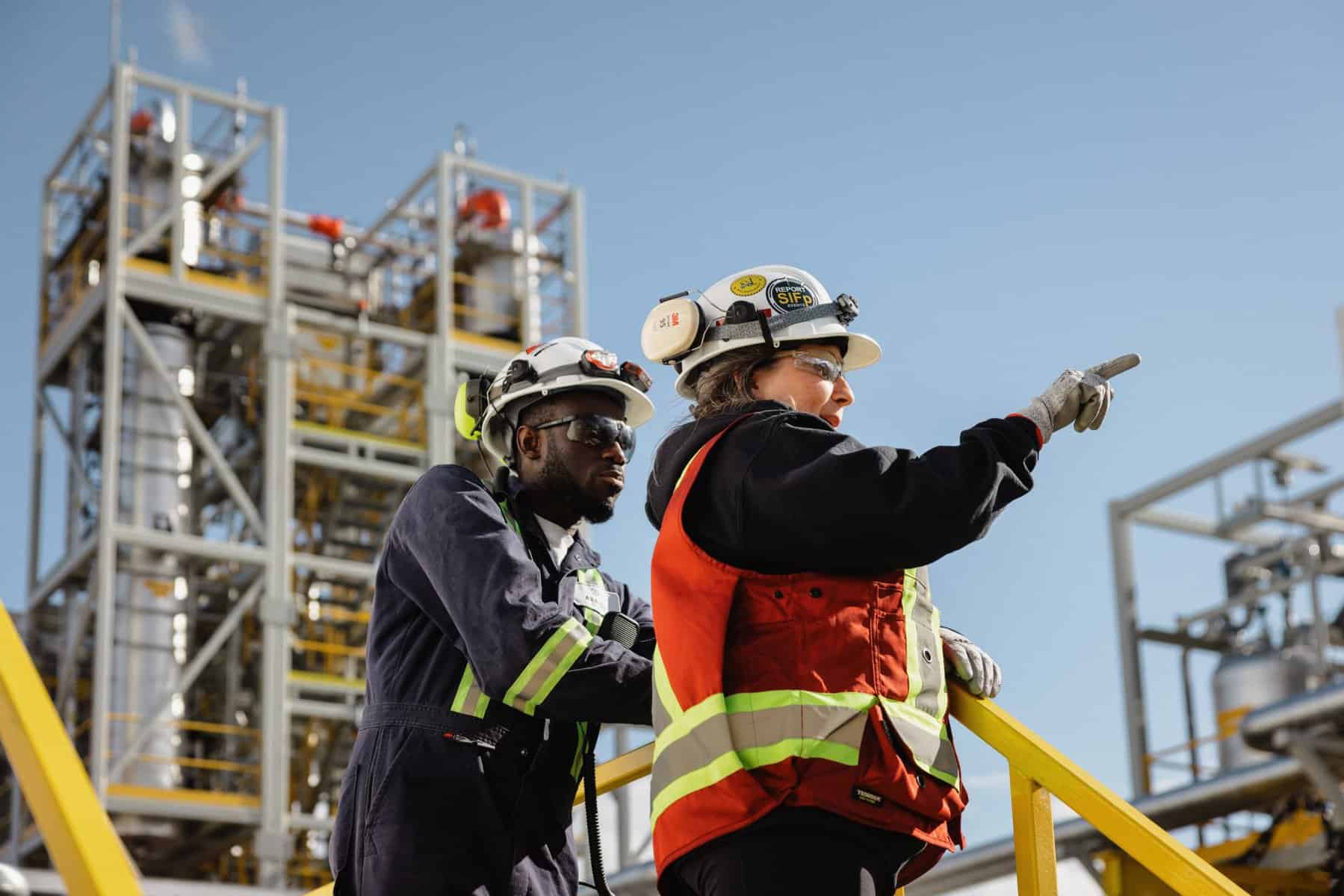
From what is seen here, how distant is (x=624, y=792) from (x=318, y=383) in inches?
409

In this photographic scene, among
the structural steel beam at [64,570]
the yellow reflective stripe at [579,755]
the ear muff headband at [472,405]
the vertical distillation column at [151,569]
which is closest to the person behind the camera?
the yellow reflective stripe at [579,755]

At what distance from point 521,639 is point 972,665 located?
93 cm

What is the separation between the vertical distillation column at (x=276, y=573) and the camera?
2138 centimetres

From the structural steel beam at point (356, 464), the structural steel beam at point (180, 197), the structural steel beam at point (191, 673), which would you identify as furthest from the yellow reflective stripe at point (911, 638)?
the structural steel beam at point (180, 197)

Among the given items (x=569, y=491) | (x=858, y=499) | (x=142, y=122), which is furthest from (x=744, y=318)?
(x=142, y=122)

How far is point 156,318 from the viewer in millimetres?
23109

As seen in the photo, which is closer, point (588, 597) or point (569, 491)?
point (588, 597)

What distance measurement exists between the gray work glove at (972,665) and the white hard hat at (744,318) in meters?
0.61

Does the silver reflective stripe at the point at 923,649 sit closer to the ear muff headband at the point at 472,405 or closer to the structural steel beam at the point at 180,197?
the ear muff headband at the point at 472,405

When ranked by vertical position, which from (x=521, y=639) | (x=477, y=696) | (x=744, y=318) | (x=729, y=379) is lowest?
(x=477, y=696)

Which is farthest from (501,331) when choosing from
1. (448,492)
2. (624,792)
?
(448,492)

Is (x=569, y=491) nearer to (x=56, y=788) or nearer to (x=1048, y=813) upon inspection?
(x=1048, y=813)

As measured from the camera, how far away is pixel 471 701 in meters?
3.73

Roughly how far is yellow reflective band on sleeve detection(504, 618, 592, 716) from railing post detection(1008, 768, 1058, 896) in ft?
3.07
